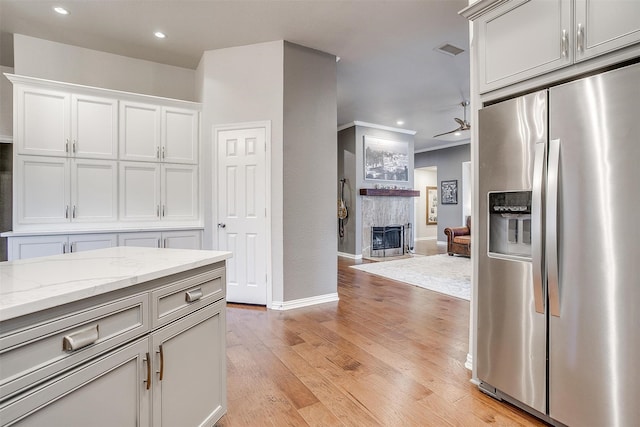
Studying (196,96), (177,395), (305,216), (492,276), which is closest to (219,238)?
(305,216)

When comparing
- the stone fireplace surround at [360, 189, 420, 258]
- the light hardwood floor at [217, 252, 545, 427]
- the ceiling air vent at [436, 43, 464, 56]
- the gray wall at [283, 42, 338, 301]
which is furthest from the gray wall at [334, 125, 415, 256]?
the light hardwood floor at [217, 252, 545, 427]

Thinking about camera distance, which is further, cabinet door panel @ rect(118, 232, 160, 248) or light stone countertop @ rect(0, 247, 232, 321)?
cabinet door panel @ rect(118, 232, 160, 248)

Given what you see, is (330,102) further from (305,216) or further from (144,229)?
(144,229)

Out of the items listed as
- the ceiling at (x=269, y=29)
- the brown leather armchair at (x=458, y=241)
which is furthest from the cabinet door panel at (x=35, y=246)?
the brown leather armchair at (x=458, y=241)

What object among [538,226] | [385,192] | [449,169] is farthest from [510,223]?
[449,169]

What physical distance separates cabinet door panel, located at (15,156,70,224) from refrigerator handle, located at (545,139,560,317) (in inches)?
168

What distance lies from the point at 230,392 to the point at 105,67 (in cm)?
413

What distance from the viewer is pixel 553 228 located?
149cm

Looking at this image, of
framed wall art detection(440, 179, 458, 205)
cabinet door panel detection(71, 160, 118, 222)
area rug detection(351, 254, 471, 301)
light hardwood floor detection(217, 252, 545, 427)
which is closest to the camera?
light hardwood floor detection(217, 252, 545, 427)

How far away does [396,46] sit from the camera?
3646 mm

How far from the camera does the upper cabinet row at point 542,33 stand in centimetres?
137

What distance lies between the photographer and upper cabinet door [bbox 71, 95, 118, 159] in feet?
11.0

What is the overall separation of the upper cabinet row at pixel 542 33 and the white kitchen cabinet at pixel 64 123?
3.73 m

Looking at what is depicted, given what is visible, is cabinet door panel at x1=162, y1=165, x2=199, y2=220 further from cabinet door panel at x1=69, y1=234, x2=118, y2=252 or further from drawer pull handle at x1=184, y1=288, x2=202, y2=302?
drawer pull handle at x1=184, y1=288, x2=202, y2=302
